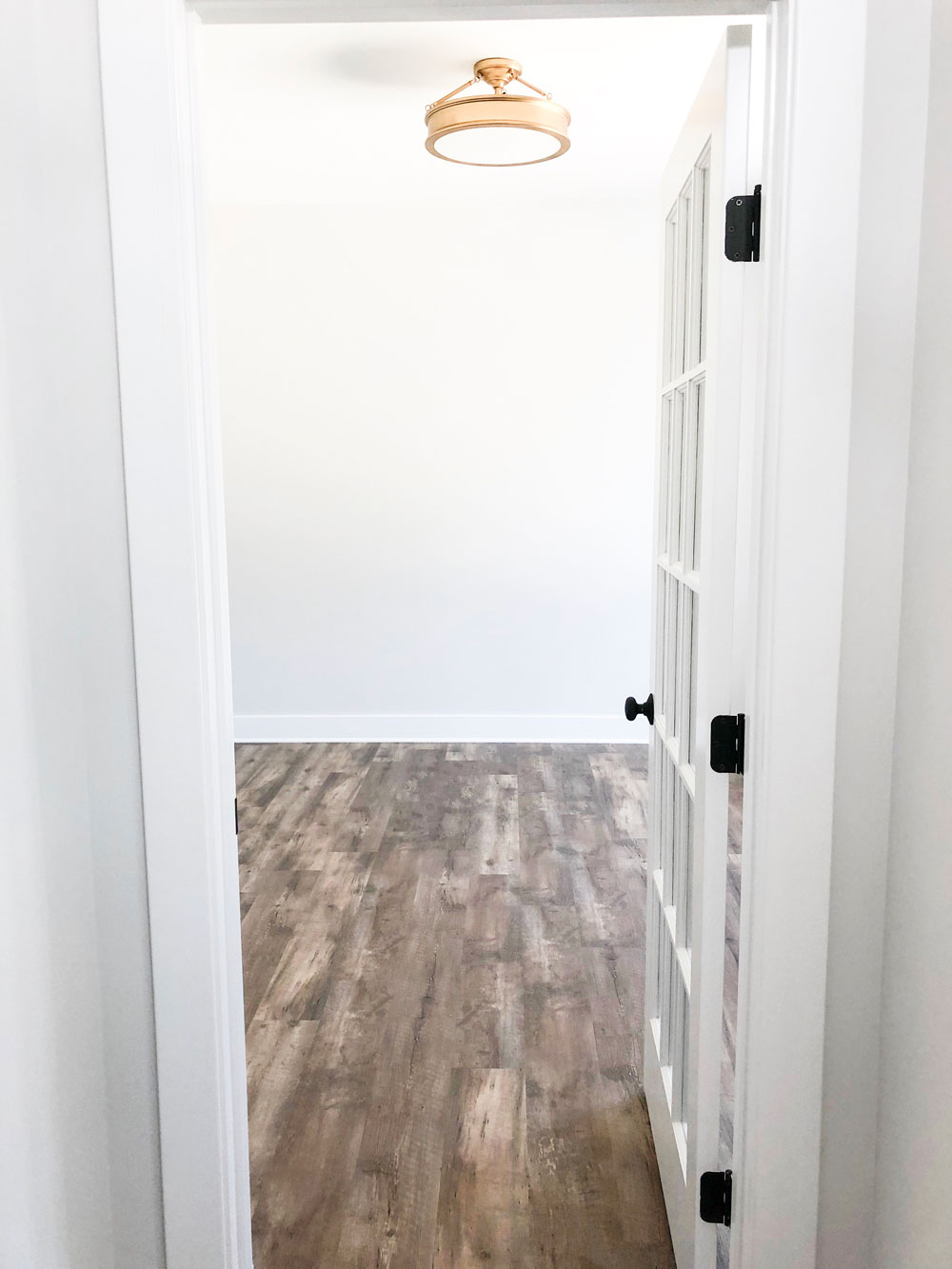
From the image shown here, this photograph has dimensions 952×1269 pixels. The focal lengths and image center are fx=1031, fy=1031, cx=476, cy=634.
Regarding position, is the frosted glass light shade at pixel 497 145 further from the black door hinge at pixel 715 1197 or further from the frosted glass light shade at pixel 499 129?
the black door hinge at pixel 715 1197

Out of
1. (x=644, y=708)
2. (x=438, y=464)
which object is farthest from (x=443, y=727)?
(x=644, y=708)

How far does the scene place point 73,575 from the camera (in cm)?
136

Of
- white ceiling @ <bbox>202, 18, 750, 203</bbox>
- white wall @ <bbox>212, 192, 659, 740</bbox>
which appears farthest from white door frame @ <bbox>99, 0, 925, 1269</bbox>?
white wall @ <bbox>212, 192, 659, 740</bbox>

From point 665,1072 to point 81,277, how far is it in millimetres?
1693

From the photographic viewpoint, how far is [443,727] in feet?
17.1

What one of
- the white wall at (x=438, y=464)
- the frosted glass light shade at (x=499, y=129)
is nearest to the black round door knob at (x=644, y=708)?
the frosted glass light shade at (x=499, y=129)

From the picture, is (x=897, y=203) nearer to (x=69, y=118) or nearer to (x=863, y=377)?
(x=863, y=377)

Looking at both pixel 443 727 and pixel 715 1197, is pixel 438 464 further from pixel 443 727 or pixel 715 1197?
pixel 715 1197

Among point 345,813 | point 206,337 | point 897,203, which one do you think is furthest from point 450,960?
point 897,203

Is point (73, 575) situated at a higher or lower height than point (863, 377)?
lower

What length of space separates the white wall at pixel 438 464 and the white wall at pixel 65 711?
12.4 feet

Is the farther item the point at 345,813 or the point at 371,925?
the point at 345,813

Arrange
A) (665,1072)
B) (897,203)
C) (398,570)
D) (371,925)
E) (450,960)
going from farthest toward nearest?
(398,570), (371,925), (450,960), (665,1072), (897,203)

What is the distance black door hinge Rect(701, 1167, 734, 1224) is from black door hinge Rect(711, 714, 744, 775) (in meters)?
0.62
